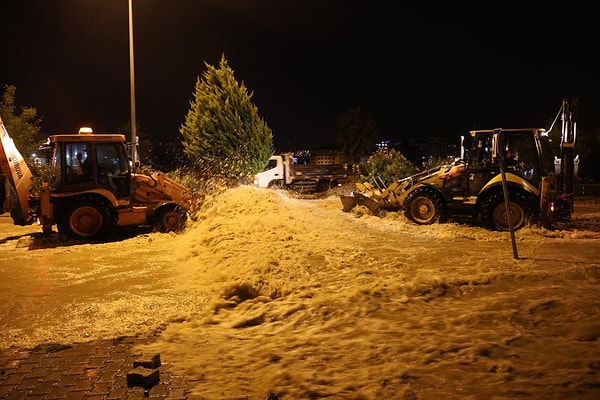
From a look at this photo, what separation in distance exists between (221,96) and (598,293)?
1855 centimetres

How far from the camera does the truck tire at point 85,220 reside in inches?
510

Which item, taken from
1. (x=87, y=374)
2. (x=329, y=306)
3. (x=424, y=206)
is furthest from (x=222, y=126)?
(x=87, y=374)

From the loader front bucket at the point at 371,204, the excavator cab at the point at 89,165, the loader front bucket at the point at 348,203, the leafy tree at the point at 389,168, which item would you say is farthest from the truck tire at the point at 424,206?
the excavator cab at the point at 89,165

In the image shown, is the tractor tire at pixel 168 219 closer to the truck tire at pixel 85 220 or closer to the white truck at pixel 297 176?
the truck tire at pixel 85 220

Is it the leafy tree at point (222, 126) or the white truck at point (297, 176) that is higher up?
the leafy tree at point (222, 126)

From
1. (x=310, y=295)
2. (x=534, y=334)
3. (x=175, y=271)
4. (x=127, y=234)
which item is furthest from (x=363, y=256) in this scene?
(x=127, y=234)

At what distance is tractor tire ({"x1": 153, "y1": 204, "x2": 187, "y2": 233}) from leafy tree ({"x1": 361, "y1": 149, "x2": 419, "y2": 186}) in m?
9.28

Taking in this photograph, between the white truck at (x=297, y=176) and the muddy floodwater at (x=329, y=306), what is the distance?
12790mm

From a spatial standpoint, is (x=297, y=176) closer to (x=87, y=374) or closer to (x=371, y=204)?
(x=371, y=204)

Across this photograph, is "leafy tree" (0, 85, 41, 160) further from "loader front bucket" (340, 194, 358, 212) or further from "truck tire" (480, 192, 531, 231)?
"truck tire" (480, 192, 531, 231)

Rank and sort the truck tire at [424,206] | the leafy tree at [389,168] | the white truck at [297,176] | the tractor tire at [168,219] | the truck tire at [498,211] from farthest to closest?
the white truck at [297,176]
the leafy tree at [389,168]
the truck tire at [424,206]
the tractor tire at [168,219]
the truck tire at [498,211]

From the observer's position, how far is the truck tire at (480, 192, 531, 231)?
43.6ft

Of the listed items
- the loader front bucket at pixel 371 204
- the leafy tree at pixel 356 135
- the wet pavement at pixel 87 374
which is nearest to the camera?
the wet pavement at pixel 87 374

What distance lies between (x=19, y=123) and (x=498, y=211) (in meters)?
17.9
